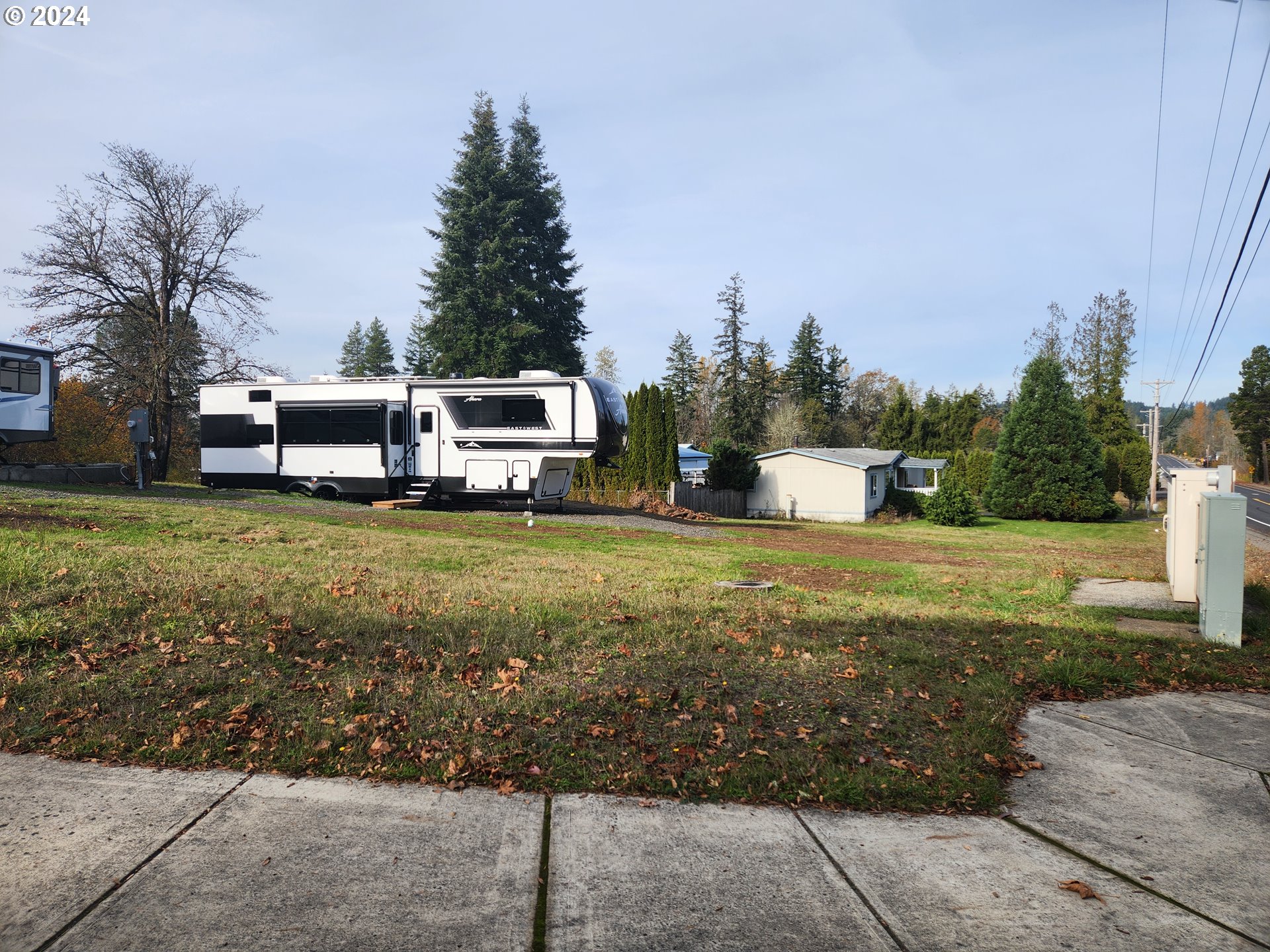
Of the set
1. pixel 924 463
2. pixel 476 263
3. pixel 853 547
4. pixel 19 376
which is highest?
pixel 476 263

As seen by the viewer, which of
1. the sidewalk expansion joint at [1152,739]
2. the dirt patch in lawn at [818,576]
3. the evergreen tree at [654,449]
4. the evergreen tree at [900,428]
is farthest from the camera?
the evergreen tree at [900,428]

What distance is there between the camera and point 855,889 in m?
3.11

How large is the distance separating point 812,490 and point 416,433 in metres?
19.3

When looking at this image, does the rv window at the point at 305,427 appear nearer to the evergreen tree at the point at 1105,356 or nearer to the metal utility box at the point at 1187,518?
the metal utility box at the point at 1187,518

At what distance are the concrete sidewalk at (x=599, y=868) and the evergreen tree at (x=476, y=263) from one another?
3779 centimetres

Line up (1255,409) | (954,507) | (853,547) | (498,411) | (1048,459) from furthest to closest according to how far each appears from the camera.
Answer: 1. (1255,409)
2. (1048,459)
3. (954,507)
4. (498,411)
5. (853,547)

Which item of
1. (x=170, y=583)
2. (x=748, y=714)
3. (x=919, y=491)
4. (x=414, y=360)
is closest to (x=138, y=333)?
(x=170, y=583)

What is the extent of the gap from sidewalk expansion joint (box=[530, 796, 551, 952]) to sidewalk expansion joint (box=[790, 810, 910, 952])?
1.16 m

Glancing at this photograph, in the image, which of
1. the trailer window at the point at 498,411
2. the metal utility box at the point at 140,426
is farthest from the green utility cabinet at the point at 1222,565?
the metal utility box at the point at 140,426

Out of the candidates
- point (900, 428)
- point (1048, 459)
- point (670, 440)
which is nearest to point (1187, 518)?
point (670, 440)

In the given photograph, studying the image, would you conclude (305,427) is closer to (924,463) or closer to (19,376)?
(19,376)

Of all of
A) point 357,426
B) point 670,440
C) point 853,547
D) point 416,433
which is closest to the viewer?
point 853,547

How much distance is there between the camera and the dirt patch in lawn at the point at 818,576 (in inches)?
413

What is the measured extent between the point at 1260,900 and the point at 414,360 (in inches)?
2989
